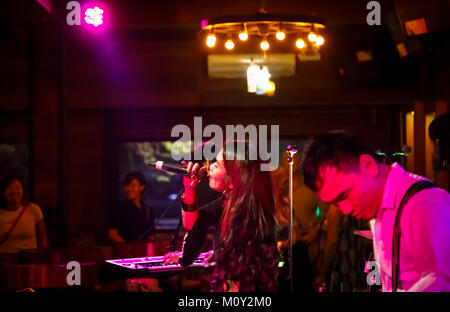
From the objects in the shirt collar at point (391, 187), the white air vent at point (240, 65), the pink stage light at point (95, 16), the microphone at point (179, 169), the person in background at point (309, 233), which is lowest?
the person in background at point (309, 233)

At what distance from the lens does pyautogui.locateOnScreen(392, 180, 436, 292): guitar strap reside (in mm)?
2568


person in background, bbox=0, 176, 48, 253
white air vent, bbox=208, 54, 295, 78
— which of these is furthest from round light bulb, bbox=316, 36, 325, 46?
person in background, bbox=0, 176, 48, 253

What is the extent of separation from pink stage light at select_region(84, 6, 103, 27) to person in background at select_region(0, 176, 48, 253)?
1715 mm

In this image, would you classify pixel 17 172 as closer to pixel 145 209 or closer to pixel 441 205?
pixel 145 209

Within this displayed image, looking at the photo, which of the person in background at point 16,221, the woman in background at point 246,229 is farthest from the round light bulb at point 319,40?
the person in background at point 16,221

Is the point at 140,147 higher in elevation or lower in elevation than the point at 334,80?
lower

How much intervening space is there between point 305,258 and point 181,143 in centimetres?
265

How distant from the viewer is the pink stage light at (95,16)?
6695mm

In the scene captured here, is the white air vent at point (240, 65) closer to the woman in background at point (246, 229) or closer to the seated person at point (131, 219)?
the seated person at point (131, 219)

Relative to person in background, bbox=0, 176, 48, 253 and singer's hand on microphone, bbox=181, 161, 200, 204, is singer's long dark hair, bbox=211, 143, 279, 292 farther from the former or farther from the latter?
person in background, bbox=0, 176, 48, 253

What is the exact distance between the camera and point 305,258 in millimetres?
Result: 7457

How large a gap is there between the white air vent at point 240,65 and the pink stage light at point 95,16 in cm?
220

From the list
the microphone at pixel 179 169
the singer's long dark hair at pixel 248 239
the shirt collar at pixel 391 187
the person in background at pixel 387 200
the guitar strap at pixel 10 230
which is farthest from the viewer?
the guitar strap at pixel 10 230

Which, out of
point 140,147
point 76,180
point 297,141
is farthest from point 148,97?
point 297,141
